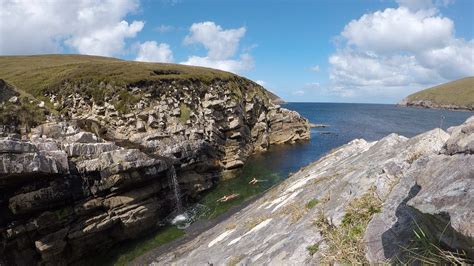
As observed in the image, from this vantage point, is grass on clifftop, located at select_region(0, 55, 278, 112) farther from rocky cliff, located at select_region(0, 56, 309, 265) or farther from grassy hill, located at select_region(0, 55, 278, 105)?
rocky cliff, located at select_region(0, 56, 309, 265)

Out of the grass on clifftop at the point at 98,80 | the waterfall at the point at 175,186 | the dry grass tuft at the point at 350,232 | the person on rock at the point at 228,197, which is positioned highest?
the grass on clifftop at the point at 98,80

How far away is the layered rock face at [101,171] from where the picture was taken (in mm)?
25250

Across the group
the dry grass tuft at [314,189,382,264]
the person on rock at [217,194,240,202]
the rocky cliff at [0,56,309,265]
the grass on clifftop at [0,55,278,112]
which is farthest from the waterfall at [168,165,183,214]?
the dry grass tuft at [314,189,382,264]

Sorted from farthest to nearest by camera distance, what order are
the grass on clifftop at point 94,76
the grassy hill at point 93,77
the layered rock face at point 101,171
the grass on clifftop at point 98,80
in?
the grass on clifftop at point 94,76 → the grassy hill at point 93,77 → the grass on clifftop at point 98,80 → the layered rock face at point 101,171

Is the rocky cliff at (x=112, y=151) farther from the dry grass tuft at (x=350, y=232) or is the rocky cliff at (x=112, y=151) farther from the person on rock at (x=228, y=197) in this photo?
the dry grass tuft at (x=350, y=232)

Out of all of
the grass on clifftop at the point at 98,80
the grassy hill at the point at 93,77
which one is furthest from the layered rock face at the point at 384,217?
the grassy hill at the point at 93,77

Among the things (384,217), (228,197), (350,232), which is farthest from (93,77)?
(384,217)

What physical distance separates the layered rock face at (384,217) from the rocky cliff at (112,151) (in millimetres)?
16498

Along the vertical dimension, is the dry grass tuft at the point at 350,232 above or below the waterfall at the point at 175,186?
above

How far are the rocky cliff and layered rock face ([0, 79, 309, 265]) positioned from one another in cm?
8

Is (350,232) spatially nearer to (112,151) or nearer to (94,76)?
(112,151)

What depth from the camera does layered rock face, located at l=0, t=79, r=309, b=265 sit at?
25.2m

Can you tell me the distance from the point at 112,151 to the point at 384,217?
2847 centimetres

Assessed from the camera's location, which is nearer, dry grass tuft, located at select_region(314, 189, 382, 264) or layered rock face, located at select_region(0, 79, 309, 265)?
dry grass tuft, located at select_region(314, 189, 382, 264)
